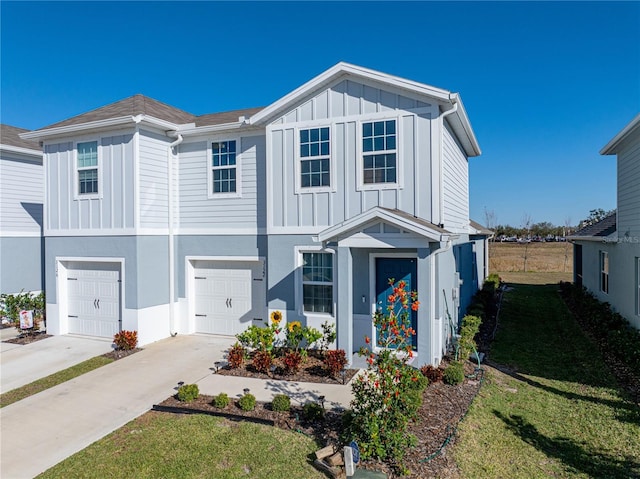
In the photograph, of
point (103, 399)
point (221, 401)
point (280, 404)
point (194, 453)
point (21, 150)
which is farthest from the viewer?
point (21, 150)

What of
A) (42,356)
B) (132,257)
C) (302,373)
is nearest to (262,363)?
(302,373)

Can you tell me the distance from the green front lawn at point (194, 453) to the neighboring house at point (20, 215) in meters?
11.2

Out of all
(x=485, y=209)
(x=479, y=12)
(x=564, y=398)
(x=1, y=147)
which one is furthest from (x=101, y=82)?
(x=485, y=209)

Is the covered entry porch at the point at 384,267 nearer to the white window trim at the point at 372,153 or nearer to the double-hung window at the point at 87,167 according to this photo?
the white window trim at the point at 372,153

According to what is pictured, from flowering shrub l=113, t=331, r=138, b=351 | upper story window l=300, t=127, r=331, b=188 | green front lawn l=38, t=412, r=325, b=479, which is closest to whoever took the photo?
green front lawn l=38, t=412, r=325, b=479

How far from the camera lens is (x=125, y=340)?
10328 mm

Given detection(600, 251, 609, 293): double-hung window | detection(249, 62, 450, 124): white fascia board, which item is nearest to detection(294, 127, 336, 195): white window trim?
detection(249, 62, 450, 124): white fascia board

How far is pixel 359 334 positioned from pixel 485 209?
48.1m

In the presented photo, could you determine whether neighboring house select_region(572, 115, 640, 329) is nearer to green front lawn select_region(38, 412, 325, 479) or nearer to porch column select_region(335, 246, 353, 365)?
porch column select_region(335, 246, 353, 365)

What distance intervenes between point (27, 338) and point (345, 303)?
9.65 meters

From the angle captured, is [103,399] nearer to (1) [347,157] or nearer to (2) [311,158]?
(2) [311,158]

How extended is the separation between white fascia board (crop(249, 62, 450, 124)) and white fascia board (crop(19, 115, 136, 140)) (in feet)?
11.1

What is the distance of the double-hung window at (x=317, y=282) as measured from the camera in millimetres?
9953

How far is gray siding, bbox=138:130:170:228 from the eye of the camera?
433 inches
